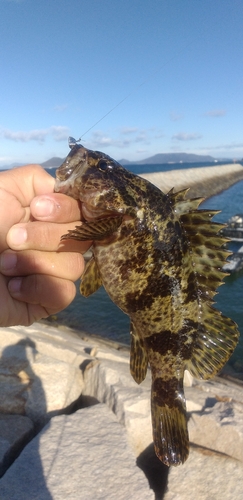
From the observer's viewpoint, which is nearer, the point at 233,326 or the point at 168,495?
the point at 233,326

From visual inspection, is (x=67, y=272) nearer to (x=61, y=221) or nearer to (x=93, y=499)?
(x=61, y=221)

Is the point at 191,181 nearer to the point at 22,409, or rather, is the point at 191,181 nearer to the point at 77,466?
the point at 22,409

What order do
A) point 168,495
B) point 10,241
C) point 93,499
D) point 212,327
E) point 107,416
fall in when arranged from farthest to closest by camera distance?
1. point 107,416
2. point 168,495
3. point 93,499
4. point 212,327
5. point 10,241

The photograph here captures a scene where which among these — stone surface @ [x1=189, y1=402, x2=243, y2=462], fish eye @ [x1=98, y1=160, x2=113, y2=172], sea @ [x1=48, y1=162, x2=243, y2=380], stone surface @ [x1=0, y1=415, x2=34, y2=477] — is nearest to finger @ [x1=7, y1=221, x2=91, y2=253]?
fish eye @ [x1=98, y1=160, x2=113, y2=172]

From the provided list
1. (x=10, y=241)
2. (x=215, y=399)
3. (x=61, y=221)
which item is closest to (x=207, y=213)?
(x=61, y=221)

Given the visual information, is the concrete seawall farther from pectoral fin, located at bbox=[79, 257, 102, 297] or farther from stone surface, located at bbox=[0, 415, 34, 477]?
pectoral fin, located at bbox=[79, 257, 102, 297]

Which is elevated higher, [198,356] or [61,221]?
[61,221]

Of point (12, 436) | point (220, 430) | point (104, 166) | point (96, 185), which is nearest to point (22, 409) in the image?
point (12, 436)
